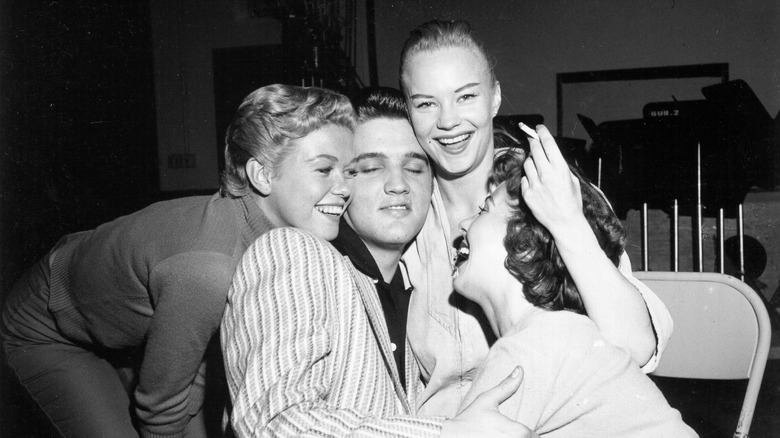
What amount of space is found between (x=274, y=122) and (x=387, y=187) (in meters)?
0.43

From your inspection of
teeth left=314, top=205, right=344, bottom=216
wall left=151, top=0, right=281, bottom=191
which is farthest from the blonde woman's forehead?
wall left=151, top=0, right=281, bottom=191

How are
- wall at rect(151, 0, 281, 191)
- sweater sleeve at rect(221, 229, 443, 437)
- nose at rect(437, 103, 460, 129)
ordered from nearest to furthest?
sweater sleeve at rect(221, 229, 443, 437)
nose at rect(437, 103, 460, 129)
wall at rect(151, 0, 281, 191)

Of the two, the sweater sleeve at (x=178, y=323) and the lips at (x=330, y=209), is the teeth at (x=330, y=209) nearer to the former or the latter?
the lips at (x=330, y=209)

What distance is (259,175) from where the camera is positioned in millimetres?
1720

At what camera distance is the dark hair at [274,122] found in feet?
5.49

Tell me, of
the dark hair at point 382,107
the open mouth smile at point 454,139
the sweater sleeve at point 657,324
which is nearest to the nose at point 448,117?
the open mouth smile at point 454,139

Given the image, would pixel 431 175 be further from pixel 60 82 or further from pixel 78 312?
pixel 60 82

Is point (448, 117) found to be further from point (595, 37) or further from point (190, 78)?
point (595, 37)

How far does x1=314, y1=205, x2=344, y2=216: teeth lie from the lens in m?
1.74

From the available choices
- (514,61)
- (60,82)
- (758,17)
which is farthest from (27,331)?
(758,17)

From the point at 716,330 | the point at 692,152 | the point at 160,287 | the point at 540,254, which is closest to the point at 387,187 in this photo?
the point at 540,254

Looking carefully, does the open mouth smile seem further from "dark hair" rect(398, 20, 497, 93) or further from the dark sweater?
the dark sweater

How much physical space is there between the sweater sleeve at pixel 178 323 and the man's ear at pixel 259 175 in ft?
1.27

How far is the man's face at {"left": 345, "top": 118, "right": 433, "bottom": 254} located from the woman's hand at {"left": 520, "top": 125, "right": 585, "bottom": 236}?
0.56m
